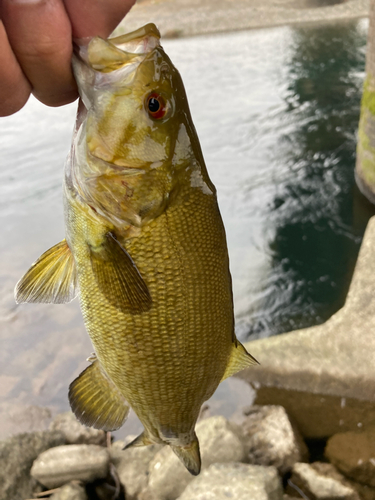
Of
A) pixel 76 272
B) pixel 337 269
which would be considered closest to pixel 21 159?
pixel 337 269

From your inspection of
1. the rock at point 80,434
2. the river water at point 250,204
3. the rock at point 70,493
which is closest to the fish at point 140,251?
the rock at point 70,493

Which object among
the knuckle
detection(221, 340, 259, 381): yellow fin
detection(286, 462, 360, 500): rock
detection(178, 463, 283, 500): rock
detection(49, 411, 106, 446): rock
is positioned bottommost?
detection(49, 411, 106, 446): rock

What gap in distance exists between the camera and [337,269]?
5727 millimetres

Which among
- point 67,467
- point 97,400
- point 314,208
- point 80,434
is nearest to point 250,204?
point 314,208

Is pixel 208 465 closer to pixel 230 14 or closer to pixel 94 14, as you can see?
pixel 94 14

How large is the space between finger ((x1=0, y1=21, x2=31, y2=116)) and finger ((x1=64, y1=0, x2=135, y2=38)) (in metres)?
0.15

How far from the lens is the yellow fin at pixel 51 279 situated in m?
1.44

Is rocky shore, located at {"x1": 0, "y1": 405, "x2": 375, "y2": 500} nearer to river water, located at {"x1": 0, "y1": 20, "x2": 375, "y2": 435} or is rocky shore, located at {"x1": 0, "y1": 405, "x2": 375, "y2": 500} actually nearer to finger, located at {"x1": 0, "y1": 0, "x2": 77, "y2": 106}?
river water, located at {"x1": 0, "y1": 20, "x2": 375, "y2": 435}

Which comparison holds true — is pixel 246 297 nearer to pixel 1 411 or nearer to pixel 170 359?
pixel 1 411

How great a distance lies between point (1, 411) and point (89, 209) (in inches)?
146

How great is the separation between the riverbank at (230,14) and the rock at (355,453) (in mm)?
21499

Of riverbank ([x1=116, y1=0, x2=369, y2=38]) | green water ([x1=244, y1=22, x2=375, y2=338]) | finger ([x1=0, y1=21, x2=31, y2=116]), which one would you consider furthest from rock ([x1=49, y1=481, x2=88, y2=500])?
riverbank ([x1=116, y1=0, x2=369, y2=38])

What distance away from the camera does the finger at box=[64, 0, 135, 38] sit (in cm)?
99

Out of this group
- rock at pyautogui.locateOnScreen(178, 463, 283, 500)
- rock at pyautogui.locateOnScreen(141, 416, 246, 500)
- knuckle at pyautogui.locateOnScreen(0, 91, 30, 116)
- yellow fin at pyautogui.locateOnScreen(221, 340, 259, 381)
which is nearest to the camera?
knuckle at pyautogui.locateOnScreen(0, 91, 30, 116)
